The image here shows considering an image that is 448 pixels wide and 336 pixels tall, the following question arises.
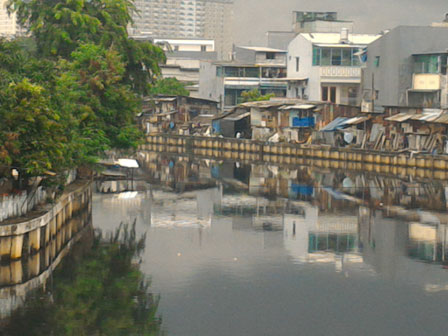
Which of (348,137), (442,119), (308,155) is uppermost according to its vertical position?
Result: (442,119)

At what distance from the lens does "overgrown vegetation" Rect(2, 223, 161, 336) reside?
28609mm

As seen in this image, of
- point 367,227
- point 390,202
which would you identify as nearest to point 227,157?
Result: point 390,202

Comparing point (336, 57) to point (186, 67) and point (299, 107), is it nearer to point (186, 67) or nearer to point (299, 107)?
point (299, 107)

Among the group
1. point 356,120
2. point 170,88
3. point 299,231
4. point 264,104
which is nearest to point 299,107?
point 264,104

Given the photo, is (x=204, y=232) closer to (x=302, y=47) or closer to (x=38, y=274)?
(x=38, y=274)

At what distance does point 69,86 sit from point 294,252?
15163 millimetres

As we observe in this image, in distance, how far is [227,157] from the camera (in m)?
89.2

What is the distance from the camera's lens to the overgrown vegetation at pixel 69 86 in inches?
1330

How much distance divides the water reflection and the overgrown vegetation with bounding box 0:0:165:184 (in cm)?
532

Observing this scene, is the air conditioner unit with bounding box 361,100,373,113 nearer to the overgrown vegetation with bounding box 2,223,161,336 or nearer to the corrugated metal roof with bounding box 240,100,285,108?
the corrugated metal roof with bounding box 240,100,285,108

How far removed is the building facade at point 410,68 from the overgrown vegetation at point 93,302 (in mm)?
43127

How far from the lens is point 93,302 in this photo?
31766 mm

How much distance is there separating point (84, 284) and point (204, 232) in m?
12.7

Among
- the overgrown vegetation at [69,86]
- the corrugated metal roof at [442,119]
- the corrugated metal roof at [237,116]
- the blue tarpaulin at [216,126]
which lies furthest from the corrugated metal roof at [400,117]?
the blue tarpaulin at [216,126]
